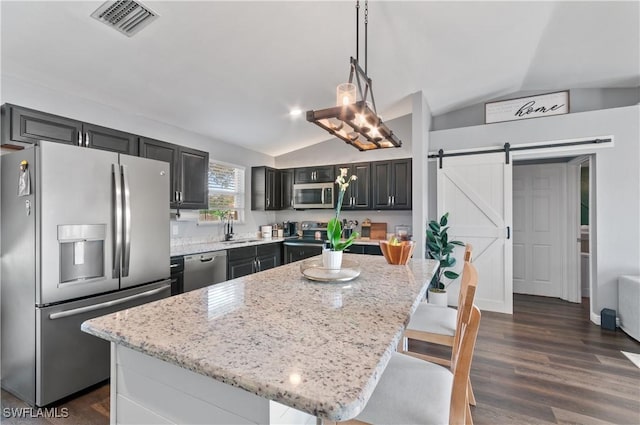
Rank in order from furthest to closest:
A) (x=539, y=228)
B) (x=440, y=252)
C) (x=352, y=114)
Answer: (x=539, y=228), (x=440, y=252), (x=352, y=114)

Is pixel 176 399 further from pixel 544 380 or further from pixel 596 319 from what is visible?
pixel 596 319

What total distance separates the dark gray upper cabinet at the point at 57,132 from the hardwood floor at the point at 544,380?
1.93 metres

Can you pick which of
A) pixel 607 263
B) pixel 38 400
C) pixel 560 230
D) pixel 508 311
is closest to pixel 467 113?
pixel 560 230

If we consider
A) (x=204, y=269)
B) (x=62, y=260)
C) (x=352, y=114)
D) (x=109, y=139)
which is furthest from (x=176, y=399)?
(x=109, y=139)

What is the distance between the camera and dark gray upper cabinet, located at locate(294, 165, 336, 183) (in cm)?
489

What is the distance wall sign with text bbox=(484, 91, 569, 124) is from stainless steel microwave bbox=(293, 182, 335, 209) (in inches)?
100

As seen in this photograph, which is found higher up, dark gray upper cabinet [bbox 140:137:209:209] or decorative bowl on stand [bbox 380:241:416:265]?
dark gray upper cabinet [bbox 140:137:209:209]

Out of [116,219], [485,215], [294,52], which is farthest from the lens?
[485,215]

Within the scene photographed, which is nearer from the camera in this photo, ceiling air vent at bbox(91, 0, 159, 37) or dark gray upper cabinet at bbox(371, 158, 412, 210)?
ceiling air vent at bbox(91, 0, 159, 37)

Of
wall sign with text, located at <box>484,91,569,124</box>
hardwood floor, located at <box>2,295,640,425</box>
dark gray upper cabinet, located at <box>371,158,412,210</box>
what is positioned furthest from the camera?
dark gray upper cabinet, located at <box>371,158,412,210</box>

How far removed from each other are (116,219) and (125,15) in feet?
4.68

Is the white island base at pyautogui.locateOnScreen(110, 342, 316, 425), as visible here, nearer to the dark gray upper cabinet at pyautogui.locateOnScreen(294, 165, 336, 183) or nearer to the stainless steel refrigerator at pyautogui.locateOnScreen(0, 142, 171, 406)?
the stainless steel refrigerator at pyautogui.locateOnScreen(0, 142, 171, 406)

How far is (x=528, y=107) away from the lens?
3.98 metres

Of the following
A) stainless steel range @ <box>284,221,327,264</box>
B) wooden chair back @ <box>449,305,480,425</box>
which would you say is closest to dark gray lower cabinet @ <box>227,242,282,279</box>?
stainless steel range @ <box>284,221,327,264</box>
